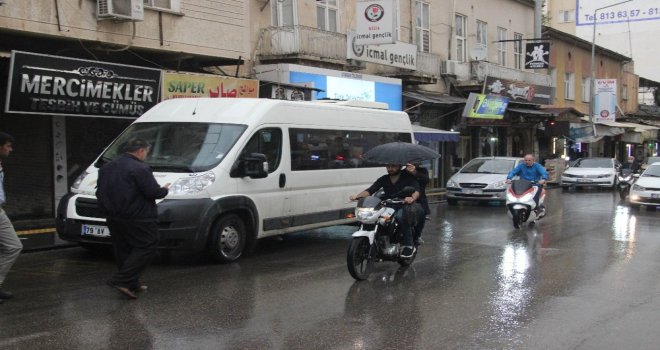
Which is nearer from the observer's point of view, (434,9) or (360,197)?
(360,197)

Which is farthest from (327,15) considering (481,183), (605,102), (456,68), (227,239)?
(605,102)

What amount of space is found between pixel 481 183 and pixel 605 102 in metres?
20.6

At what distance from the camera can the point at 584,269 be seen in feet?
28.9

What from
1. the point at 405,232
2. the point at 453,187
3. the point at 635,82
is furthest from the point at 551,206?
the point at 635,82

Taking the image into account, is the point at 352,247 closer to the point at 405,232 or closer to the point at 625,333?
the point at 405,232

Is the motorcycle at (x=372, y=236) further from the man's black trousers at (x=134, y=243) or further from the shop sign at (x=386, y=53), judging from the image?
the shop sign at (x=386, y=53)

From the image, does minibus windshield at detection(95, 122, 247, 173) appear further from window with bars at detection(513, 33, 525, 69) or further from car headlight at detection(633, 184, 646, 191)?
window with bars at detection(513, 33, 525, 69)

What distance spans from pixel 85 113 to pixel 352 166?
534cm

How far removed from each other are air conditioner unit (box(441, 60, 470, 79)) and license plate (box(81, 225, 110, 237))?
1985 centimetres

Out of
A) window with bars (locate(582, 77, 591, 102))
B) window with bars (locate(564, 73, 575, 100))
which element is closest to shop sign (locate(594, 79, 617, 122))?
window with bars (locate(564, 73, 575, 100))

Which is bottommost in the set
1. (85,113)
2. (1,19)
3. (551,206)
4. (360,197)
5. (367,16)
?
(551,206)

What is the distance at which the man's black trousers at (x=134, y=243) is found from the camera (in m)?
6.75

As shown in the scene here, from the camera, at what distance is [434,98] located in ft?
79.7

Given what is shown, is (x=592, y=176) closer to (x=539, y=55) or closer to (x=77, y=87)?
(x=539, y=55)
